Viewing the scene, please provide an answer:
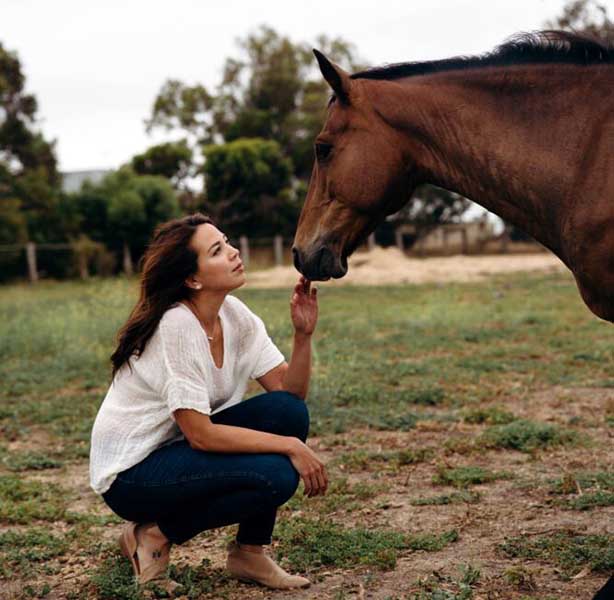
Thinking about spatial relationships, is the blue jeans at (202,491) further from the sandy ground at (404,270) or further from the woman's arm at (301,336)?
the sandy ground at (404,270)

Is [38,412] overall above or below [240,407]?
below

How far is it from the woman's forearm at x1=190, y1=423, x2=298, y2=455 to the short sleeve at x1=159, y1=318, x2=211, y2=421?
0.27 ft

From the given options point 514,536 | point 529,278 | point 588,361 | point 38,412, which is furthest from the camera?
point 529,278

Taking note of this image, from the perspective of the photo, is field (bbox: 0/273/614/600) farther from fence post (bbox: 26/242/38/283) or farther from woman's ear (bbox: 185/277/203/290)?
fence post (bbox: 26/242/38/283)

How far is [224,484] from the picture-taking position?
119 inches

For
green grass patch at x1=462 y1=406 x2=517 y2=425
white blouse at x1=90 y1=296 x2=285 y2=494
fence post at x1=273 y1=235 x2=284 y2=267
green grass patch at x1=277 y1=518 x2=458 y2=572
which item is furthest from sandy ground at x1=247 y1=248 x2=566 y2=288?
white blouse at x1=90 y1=296 x2=285 y2=494

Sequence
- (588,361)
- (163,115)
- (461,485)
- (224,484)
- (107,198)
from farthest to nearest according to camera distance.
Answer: (163,115) → (107,198) → (588,361) → (461,485) → (224,484)

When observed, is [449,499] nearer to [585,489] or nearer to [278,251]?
[585,489]

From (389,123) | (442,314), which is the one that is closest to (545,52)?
(389,123)

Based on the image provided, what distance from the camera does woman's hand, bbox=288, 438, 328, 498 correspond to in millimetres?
2975

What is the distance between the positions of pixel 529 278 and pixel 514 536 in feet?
54.8

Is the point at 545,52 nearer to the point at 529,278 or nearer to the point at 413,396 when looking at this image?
the point at 413,396

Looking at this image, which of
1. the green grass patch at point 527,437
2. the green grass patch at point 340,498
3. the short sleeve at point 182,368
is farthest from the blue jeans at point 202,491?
the green grass patch at point 527,437

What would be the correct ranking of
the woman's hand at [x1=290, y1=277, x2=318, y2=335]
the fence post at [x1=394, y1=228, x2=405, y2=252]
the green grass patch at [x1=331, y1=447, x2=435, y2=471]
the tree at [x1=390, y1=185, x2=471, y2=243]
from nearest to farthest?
the woman's hand at [x1=290, y1=277, x2=318, y2=335] < the green grass patch at [x1=331, y1=447, x2=435, y2=471] < the fence post at [x1=394, y1=228, x2=405, y2=252] < the tree at [x1=390, y1=185, x2=471, y2=243]
